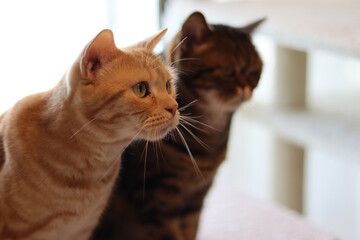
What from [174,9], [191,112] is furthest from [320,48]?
[174,9]

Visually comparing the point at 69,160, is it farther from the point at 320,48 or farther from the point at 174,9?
the point at 174,9

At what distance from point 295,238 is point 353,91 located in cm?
52

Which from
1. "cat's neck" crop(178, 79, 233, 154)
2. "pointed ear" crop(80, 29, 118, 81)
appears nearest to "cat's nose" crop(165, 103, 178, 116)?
"pointed ear" crop(80, 29, 118, 81)

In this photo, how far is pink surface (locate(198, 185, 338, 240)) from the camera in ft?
4.23

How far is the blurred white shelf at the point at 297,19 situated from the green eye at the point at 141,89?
1.59ft

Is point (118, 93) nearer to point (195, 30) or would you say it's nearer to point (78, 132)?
point (78, 132)

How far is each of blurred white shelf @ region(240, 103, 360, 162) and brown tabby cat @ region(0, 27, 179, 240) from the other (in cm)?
73

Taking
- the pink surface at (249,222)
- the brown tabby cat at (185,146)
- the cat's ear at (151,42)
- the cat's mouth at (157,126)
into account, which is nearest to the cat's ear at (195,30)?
the brown tabby cat at (185,146)

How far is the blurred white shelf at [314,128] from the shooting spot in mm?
1484

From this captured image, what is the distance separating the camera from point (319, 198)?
1.77m

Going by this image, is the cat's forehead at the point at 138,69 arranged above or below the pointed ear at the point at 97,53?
below

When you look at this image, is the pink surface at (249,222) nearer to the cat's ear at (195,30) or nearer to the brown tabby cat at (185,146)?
the brown tabby cat at (185,146)

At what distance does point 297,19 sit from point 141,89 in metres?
0.63

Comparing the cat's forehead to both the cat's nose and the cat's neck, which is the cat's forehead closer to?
the cat's nose
